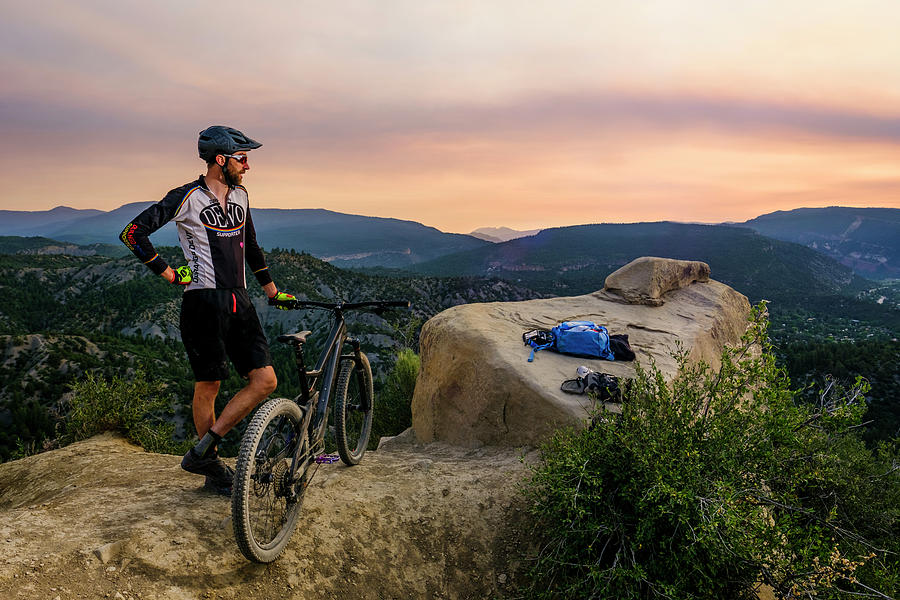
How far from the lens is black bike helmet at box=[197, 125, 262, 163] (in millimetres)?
3893

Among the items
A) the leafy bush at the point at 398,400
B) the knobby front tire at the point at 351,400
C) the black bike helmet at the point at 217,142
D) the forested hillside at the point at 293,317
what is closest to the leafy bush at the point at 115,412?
the forested hillside at the point at 293,317

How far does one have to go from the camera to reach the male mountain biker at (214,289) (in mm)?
3707

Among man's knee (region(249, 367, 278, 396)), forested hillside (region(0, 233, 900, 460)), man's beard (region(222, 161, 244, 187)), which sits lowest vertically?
forested hillside (region(0, 233, 900, 460))

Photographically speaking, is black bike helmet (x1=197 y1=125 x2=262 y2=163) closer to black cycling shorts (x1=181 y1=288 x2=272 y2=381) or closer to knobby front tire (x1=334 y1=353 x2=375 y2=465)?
black cycling shorts (x1=181 y1=288 x2=272 y2=381)

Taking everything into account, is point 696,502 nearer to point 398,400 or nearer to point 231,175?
point 231,175

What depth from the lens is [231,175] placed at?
399 centimetres

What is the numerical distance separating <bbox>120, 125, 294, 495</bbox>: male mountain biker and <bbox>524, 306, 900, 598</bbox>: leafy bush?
2602mm

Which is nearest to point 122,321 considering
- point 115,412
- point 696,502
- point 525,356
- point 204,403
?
point 115,412

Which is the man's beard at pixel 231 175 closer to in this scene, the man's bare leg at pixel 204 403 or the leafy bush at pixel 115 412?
the man's bare leg at pixel 204 403

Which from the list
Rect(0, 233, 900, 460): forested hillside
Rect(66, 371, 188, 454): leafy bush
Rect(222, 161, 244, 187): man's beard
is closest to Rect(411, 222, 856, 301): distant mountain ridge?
Rect(0, 233, 900, 460): forested hillside

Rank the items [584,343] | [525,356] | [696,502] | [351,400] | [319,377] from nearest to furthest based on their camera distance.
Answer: [696,502] → [319,377] → [351,400] → [525,356] → [584,343]

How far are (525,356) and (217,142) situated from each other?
4612 mm

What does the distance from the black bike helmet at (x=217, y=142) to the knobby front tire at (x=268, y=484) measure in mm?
2174

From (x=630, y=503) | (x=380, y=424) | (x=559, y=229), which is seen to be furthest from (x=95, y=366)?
(x=559, y=229)
